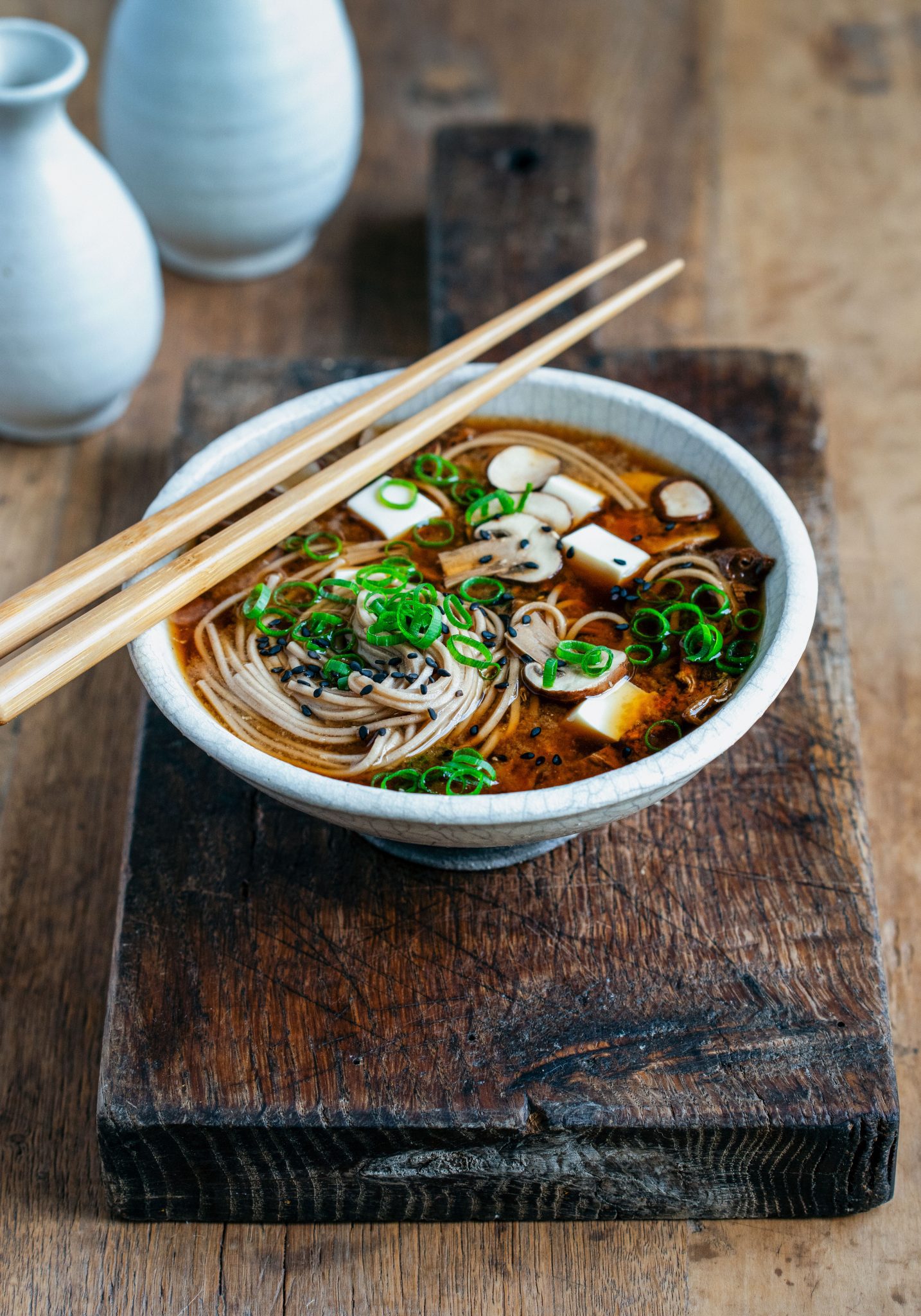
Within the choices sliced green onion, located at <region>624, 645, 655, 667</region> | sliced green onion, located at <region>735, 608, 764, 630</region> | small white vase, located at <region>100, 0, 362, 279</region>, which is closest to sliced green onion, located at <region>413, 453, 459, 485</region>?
sliced green onion, located at <region>624, 645, 655, 667</region>

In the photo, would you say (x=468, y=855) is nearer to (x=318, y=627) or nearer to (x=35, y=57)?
(x=318, y=627)

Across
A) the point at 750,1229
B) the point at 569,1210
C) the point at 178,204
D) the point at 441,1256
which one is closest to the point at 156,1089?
the point at 441,1256

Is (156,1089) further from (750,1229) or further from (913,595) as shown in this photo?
(913,595)

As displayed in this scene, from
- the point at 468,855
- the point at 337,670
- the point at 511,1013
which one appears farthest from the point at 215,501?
the point at 511,1013

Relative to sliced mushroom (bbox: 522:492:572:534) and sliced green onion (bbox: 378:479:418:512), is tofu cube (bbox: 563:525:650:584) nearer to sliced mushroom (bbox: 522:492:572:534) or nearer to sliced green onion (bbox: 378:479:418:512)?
sliced mushroom (bbox: 522:492:572:534)

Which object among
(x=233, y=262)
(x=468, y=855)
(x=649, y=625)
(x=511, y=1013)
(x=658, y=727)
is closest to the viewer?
(x=658, y=727)

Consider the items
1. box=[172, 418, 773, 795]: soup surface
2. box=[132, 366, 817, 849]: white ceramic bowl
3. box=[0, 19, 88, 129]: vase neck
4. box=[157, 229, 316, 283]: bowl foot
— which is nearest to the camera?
box=[132, 366, 817, 849]: white ceramic bowl

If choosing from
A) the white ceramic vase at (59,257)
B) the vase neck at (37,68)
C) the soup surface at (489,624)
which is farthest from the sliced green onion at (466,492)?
the vase neck at (37,68)

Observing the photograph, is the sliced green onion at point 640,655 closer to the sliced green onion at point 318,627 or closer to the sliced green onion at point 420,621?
the sliced green onion at point 420,621
